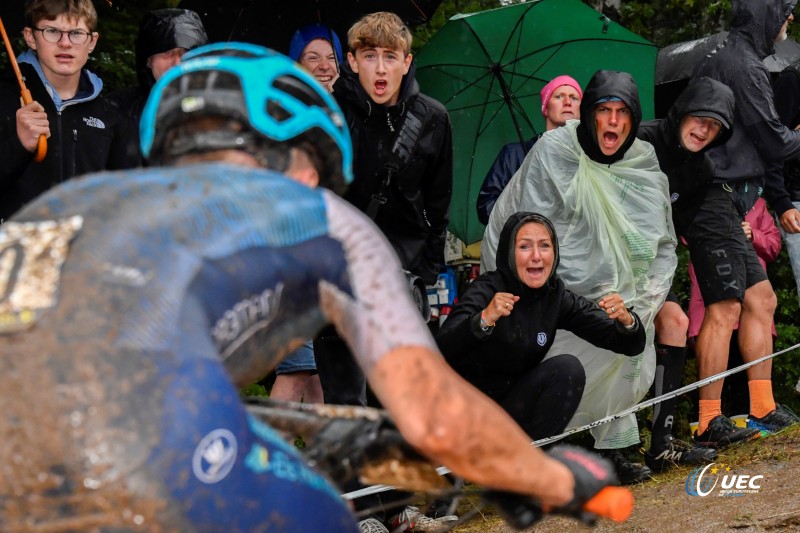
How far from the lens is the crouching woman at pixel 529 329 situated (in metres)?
5.72

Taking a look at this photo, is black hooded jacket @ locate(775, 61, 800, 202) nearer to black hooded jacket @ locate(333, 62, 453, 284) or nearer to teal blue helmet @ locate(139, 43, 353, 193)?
black hooded jacket @ locate(333, 62, 453, 284)

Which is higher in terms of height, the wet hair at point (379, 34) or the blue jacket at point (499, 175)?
the wet hair at point (379, 34)

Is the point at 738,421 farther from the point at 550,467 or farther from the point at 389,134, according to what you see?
the point at 550,467

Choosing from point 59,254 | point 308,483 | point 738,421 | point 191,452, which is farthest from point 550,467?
point 738,421

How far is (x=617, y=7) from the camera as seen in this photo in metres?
9.50

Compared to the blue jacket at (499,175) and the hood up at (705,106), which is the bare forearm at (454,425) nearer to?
the blue jacket at (499,175)

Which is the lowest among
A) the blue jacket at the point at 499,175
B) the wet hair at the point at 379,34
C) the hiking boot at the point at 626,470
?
the hiking boot at the point at 626,470

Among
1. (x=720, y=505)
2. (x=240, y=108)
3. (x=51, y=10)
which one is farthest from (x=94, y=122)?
(x=720, y=505)

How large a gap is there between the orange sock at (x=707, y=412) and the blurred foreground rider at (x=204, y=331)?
15.9ft

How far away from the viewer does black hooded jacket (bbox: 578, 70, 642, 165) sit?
6.46 meters

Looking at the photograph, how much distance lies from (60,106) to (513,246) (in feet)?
7.39

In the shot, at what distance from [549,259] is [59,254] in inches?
168

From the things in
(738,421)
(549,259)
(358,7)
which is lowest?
(738,421)

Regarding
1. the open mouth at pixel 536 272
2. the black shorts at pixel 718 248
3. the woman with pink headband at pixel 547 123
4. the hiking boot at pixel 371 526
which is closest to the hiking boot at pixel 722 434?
the black shorts at pixel 718 248
